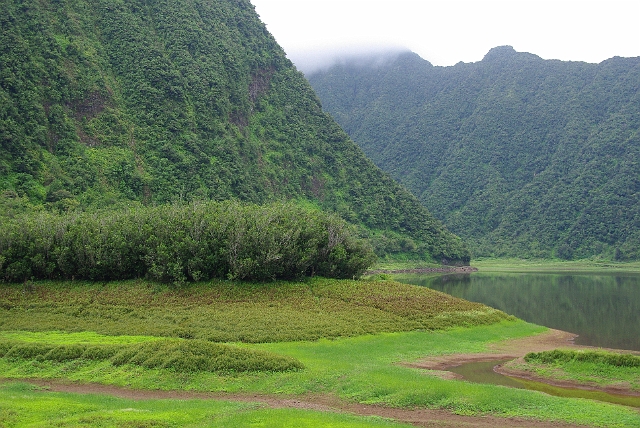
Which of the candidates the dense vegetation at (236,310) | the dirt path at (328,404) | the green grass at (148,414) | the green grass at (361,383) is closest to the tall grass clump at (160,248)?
the dense vegetation at (236,310)

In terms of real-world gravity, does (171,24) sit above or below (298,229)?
above

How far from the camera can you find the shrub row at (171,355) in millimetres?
29531

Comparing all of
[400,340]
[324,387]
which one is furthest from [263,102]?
[324,387]

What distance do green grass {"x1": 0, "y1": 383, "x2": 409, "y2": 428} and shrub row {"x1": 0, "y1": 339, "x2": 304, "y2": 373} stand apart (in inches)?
190

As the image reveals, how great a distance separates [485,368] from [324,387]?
1192 cm

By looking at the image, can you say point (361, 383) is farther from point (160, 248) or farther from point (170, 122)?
point (170, 122)

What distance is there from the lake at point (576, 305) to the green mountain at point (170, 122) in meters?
54.0

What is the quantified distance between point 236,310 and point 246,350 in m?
15.1

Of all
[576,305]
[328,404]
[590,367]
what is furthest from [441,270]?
[328,404]

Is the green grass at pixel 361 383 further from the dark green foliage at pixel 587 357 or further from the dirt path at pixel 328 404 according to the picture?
the dark green foliage at pixel 587 357

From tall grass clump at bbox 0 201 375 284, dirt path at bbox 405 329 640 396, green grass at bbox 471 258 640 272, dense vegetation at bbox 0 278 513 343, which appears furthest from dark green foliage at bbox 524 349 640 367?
green grass at bbox 471 258 640 272

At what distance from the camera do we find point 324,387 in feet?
90.1

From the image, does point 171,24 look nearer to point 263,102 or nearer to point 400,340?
point 263,102

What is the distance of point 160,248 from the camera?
53.2m
